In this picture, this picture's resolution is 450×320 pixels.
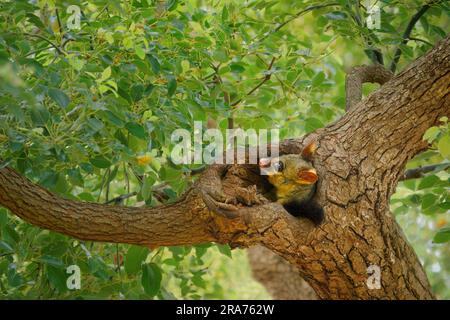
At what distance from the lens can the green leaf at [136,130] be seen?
204 centimetres

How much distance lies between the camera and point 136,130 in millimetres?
2041

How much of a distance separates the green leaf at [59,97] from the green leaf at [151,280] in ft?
2.38

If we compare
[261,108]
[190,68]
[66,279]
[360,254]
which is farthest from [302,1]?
[66,279]

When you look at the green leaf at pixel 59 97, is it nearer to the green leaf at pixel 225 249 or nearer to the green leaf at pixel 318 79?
the green leaf at pixel 225 249

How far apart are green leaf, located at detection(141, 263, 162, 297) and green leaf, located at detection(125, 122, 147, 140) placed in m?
0.53

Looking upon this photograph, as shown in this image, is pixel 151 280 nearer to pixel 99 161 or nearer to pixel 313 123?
pixel 99 161

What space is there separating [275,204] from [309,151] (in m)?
0.21

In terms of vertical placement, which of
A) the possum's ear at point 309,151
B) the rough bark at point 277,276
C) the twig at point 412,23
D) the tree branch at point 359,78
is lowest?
the possum's ear at point 309,151

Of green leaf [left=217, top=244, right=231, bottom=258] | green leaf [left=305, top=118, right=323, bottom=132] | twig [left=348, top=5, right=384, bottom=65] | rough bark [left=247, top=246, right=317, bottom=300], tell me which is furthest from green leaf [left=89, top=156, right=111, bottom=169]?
rough bark [left=247, top=246, right=317, bottom=300]

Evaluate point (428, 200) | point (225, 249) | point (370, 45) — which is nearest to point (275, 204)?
point (225, 249)

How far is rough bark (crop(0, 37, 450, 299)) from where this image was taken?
6.54ft

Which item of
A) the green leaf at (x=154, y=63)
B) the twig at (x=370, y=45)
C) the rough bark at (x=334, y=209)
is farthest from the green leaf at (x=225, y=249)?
the twig at (x=370, y=45)
